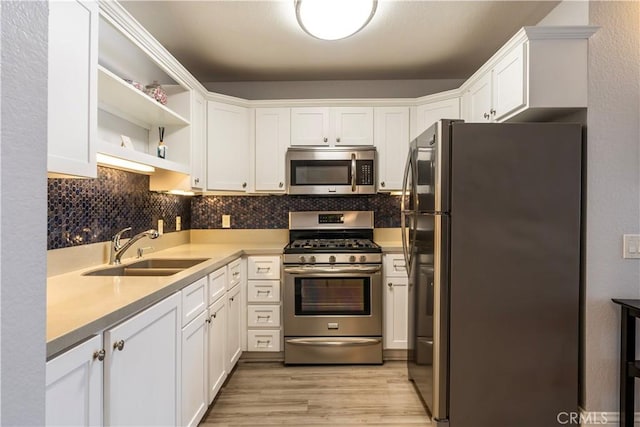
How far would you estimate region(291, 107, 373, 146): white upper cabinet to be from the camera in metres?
3.27

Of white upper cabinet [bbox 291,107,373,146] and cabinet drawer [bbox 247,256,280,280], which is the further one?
white upper cabinet [bbox 291,107,373,146]

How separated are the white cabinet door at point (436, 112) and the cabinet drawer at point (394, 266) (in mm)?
1142

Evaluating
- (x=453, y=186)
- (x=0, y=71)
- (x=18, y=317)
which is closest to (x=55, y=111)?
(x=0, y=71)

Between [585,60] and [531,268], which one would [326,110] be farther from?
[531,268]

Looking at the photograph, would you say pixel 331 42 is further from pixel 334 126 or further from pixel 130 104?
pixel 130 104

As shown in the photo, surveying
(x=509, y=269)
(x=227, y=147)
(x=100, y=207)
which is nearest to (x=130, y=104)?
(x=100, y=207)

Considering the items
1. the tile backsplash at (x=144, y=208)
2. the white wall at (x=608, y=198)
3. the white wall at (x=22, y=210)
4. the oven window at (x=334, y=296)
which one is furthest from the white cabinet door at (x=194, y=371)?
the white wall at (x=608, y=198)

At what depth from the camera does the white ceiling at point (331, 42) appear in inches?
89.2

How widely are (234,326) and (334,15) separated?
2235 mm

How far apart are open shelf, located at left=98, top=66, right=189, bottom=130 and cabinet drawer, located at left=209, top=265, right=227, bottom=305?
1119 millimetres

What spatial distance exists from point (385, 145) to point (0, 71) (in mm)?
2997

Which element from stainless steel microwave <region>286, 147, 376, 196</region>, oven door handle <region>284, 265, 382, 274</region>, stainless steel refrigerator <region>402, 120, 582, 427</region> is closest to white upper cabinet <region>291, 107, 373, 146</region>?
stainless steel microwave <region>286, 147, 376, 196</region>

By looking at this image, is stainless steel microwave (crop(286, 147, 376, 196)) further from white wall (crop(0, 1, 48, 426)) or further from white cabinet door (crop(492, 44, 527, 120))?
white wall (crop(0, 1, 48, 426))

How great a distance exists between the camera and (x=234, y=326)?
8.98ft
